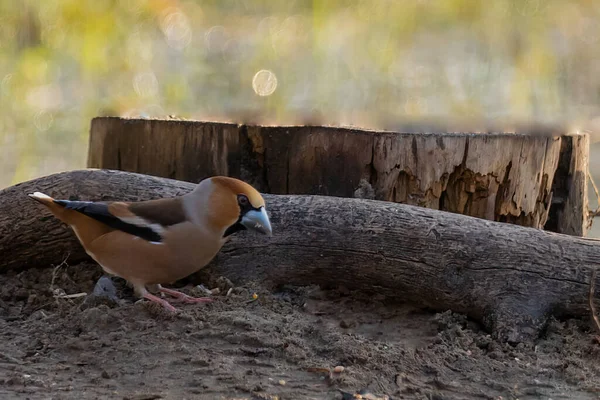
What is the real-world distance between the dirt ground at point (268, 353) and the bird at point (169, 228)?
194mm

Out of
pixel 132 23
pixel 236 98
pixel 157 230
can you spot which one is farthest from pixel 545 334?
pixel 132 23

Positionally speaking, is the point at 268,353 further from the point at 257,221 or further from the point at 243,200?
the point at 243,200

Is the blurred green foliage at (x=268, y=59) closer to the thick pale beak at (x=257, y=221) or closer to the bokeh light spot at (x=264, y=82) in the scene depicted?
the bokeh light spot at (x=264, y=82)

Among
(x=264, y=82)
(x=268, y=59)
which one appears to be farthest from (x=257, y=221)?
(x=268, y=59)

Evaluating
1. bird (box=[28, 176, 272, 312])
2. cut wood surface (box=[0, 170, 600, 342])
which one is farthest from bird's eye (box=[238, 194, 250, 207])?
cut wood surface (box=[0, 170, 600, 342])

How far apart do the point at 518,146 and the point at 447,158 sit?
1.50 feet

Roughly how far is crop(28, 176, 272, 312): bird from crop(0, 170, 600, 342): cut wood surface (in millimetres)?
586

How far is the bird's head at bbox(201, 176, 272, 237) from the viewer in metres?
3.65

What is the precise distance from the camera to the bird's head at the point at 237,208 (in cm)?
365

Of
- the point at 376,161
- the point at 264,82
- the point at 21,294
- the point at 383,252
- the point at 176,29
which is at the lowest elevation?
the point at 21,294

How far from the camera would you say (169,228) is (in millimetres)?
3709

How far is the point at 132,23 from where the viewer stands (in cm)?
846

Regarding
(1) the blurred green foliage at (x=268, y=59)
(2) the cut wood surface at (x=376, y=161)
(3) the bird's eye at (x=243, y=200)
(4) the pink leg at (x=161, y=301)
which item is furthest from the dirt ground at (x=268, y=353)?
(1) the blurred green foliage at (x=268, y=59)

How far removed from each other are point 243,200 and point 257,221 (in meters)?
0.12
